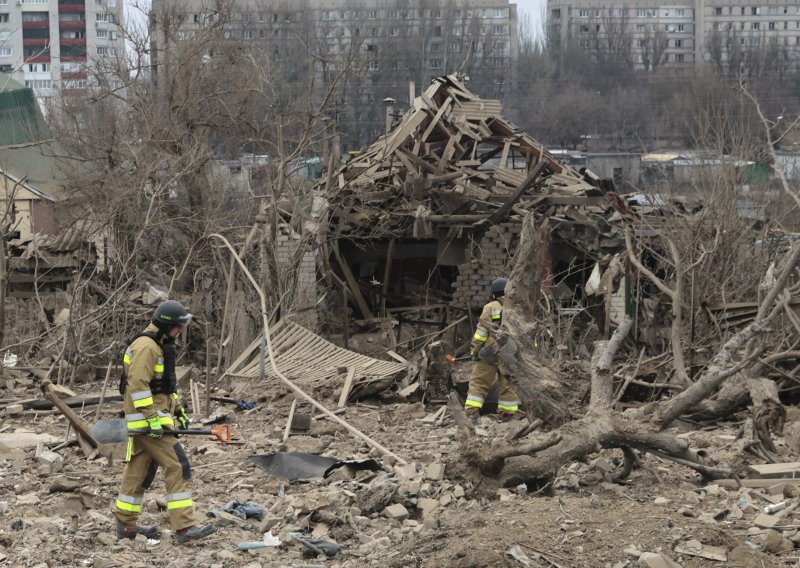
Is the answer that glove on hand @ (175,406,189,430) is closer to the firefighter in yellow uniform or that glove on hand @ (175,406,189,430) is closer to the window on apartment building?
the firefighter in yellow uniform

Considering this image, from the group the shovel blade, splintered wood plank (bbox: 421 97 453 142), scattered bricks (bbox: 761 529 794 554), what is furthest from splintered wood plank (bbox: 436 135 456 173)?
scattered bricks (bbox: 761 529 794 554)

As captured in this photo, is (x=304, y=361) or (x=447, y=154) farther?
(x=447, y=154)

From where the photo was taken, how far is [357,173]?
774 inches

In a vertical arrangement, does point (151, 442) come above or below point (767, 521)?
above

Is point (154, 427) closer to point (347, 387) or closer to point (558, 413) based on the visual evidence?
point (558, 413)

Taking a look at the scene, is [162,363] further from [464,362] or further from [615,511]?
[464,362]

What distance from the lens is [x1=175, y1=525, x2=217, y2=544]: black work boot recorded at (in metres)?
8.05

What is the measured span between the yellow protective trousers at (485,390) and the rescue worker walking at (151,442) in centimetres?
502

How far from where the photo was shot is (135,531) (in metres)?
8.11

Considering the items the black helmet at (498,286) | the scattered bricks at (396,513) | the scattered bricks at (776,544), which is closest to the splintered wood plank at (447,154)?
the black helmet at (498,286)

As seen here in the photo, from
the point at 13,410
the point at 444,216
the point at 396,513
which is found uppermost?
the point at 444,216

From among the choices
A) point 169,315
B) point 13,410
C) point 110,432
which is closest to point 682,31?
point 13,410

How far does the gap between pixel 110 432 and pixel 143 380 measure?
9.58 feet

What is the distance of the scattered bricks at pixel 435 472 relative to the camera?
369 inches
